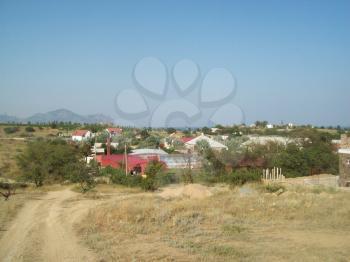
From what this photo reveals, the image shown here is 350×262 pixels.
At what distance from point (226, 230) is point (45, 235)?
16.5 ft

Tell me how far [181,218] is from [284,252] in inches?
182

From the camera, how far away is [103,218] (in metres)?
13.5

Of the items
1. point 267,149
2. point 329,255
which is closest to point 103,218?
point 329,255

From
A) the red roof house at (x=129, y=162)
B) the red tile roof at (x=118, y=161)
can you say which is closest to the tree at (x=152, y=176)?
the red roof house at (x=129, y=162)

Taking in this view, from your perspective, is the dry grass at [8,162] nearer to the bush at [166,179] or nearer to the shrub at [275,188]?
the bush at [166,179]

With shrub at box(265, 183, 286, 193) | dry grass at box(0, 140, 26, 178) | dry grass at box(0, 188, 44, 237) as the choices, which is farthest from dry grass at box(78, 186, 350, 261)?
dry grass at box(0, 140, 26, 178)

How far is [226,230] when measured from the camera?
12.0 m

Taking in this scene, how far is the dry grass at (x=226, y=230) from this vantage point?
30.8 feet

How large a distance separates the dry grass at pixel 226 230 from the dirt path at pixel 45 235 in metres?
0.48

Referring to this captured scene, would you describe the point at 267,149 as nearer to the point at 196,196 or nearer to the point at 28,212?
the point at 196,196

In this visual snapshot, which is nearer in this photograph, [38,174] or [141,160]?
[38,174]

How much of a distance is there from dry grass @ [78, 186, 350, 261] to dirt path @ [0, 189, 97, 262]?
478mm

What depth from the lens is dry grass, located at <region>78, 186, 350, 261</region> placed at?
30.8ft

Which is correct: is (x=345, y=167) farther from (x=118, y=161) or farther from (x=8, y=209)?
(x=118, y=161)
